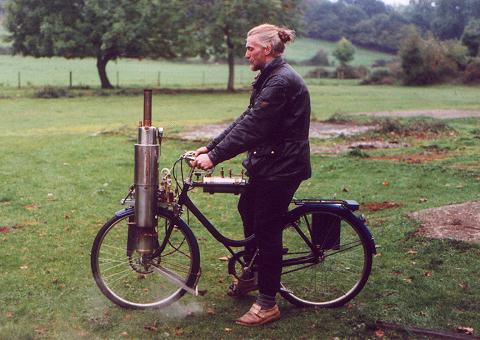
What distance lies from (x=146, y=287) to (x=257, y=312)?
1223mm

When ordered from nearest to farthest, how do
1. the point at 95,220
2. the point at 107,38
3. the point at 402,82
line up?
the point at 95,220 → the point at 107,38 → the point at 402,82

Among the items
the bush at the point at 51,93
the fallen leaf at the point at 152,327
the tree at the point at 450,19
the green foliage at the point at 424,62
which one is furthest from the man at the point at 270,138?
the tree at the point at 450,19

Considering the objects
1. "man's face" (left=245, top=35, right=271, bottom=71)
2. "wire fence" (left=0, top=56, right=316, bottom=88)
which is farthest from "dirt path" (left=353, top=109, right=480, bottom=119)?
"wire fence" (left=0, top=56, right=316, bottom=88)

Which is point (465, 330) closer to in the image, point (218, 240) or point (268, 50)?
point (218, 240)

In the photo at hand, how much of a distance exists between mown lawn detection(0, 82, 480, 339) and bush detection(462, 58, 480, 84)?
43.2 metres

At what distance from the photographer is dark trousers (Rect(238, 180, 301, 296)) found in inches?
202

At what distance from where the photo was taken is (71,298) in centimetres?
583

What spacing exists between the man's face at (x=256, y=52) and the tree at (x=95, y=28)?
120 feet

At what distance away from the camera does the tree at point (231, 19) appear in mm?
43438

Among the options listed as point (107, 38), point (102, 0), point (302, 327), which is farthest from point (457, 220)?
point (102, 0)

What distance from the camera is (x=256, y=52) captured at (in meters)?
4.98

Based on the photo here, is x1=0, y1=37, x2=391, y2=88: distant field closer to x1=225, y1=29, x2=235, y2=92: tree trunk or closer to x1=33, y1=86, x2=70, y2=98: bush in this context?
x1=225, y1=29, x2=235, y2=92: tree trunk

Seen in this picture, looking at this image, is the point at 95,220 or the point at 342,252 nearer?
the point at 342,252

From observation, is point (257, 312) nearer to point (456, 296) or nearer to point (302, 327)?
point (302, 327)
